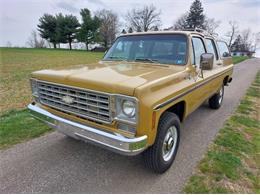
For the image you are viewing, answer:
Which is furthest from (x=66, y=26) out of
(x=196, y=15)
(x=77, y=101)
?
(x=77, y=101)

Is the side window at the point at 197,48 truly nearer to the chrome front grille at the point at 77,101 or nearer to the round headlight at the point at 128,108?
the round headlight at the point at 128,108

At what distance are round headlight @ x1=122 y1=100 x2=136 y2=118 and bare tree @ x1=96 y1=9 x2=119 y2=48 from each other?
5618cm

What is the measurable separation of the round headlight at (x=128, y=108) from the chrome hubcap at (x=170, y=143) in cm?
88

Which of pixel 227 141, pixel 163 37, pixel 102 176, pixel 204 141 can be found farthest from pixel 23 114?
pixel 227 141

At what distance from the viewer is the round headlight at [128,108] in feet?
7.32

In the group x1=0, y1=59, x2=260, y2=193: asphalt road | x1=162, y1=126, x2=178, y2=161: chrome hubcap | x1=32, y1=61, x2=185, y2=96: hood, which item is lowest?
x1=0, y1=59, x2=260, y2=193: asphalt road

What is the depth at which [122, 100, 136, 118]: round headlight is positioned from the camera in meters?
2.23

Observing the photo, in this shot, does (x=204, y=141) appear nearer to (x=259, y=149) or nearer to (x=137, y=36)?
(x=259, y=149)

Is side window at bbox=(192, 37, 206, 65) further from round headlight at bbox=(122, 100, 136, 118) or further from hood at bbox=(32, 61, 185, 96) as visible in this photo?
round headlight at bbox=(122, 100, 136, 118)

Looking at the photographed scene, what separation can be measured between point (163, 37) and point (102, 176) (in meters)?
2.55

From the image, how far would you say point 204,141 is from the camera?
3.91 metres

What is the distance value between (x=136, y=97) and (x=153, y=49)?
1.81 metres

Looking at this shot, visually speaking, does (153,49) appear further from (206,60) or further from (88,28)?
(88,28)

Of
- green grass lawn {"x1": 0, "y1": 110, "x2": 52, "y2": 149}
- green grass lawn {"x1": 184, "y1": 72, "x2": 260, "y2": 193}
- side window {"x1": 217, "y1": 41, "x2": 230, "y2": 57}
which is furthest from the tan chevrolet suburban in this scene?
side window {"x1": 217, "y1": 41, "x2": 230, "y2": 57}
